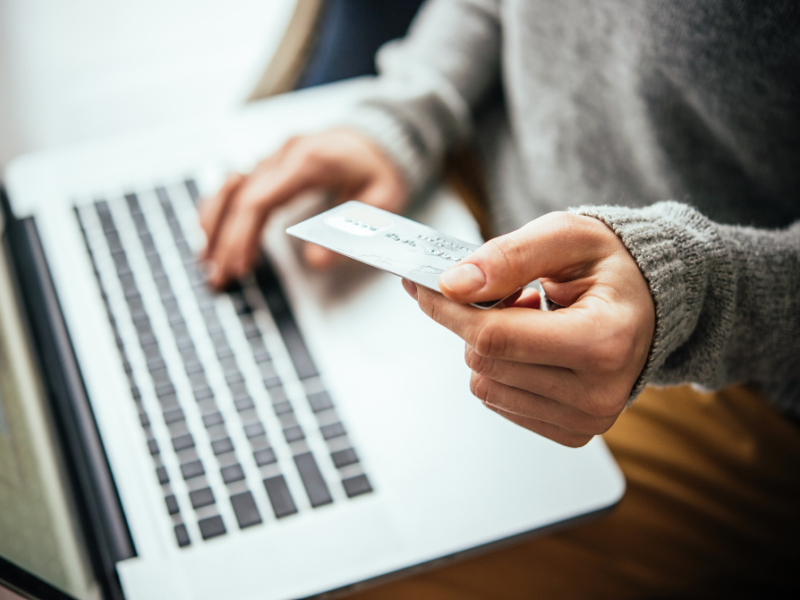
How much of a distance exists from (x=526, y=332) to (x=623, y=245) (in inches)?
3.2

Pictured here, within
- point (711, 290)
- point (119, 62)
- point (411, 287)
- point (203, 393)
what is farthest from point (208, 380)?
point (119, 62)

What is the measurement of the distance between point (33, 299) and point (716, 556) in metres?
0.64

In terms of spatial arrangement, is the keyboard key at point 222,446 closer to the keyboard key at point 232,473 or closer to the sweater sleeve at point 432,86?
the keyboard key at point 232,473

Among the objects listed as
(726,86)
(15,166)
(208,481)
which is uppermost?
(726,86)

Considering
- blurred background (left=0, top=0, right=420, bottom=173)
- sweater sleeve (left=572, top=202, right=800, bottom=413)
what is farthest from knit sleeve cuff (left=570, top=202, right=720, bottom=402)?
blurred background (left=0, top=0, right=420, bottom=173)

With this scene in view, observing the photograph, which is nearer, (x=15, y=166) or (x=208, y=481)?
(x=208, y=481)

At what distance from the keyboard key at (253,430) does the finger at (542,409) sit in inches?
8.8

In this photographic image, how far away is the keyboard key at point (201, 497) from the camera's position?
44 centimetres

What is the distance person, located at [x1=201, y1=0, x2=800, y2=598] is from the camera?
30 centimetres

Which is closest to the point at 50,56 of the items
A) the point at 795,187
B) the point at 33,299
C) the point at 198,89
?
the point at 198,89

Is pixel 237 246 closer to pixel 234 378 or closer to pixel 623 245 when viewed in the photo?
pixel 234 378

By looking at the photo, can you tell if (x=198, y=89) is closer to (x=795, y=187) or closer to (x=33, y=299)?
(x=33, y=299)

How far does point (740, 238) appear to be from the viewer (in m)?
0.37

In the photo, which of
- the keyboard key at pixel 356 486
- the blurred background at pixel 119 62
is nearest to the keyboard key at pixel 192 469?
the keyboard key at pixel 356 486
